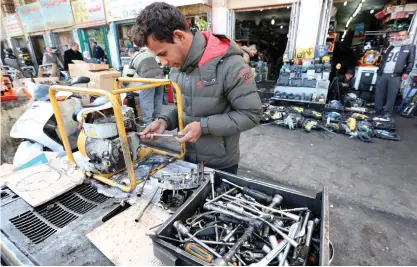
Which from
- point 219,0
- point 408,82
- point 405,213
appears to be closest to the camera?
point 405,213

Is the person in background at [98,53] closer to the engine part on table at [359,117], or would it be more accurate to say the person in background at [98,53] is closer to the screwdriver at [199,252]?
the engine part on table at [359,117]

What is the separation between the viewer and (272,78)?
32.7 feet

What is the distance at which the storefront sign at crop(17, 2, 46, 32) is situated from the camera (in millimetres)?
10398

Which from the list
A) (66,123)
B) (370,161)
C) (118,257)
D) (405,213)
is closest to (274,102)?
(370,161)

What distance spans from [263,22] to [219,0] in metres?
5.07

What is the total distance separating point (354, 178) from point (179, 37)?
3026 mm

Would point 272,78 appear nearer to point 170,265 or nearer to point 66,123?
point 66,123

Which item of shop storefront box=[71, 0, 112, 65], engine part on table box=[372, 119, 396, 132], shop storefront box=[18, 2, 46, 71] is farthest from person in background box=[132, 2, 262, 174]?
shop storefront box=[18, 2, 46, 71]

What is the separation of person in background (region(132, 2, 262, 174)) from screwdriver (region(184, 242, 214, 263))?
57cm

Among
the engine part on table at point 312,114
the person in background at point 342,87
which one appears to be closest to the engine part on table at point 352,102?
the person in background at point 342,87

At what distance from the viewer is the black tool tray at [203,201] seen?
72 centimetres

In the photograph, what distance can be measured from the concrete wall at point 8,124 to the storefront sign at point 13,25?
12588 mm

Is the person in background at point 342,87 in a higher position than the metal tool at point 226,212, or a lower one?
lower

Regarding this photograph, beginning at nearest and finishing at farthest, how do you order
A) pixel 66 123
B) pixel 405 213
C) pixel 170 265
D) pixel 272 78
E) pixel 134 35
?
pixel 170 265 < pixel 134 35 < pixel 405 213 < pixel 66 123 < pixel 272 78
